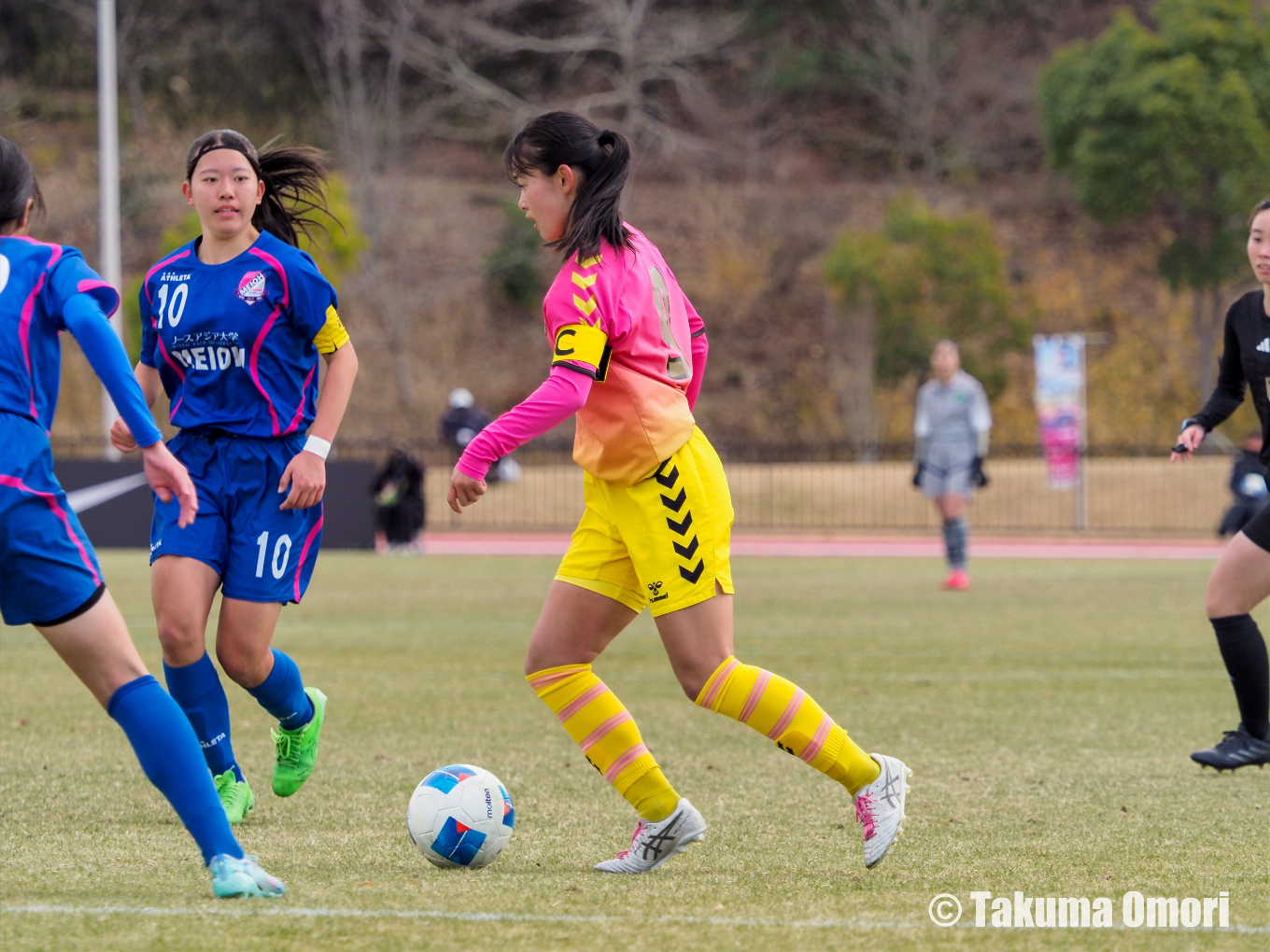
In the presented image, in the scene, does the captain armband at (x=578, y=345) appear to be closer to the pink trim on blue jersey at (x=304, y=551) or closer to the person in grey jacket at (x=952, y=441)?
the pink trim on blue jersey at (x=304, y=551)

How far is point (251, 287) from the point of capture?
4641 mm

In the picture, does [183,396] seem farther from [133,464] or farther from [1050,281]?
[1050,281]

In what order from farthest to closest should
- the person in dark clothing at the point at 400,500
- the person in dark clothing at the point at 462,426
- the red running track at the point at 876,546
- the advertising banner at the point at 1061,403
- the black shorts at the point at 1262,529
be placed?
the person in dark clothing at the point at 462,426
the advertising banner at the point at 1061,403
the red running track at the point at 876,546
the person in dark clothing at the point at 400,500
the black shorts at the point at 1262,529

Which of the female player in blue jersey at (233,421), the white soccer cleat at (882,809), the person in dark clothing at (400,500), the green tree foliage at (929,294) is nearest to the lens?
the white soccer cleat at (882,809)

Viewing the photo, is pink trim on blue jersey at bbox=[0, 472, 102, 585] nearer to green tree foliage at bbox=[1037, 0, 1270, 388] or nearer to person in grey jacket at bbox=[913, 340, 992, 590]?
person in grey jacket at bbox=[913, 340, 992, 590]

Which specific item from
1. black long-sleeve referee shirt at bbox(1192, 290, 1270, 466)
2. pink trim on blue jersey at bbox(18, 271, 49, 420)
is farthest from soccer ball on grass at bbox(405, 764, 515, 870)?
black long-sleeve referee shirt at bbox(1192, 290, 1270, 466)

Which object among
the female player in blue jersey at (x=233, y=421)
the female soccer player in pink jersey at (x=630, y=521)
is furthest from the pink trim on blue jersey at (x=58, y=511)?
the female player in blue jersey at (x=233, y=421)

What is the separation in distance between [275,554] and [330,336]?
71 cm

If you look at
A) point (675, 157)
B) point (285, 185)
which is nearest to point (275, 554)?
point (285, 185)

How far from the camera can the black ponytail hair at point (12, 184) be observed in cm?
349

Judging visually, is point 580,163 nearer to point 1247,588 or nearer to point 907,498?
point 1247,588

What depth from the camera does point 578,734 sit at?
13.6 ft

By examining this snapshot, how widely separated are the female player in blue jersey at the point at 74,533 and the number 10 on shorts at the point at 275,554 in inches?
46.0

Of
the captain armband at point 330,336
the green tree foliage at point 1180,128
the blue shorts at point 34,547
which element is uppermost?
the green tree foliage at point 1180,128
